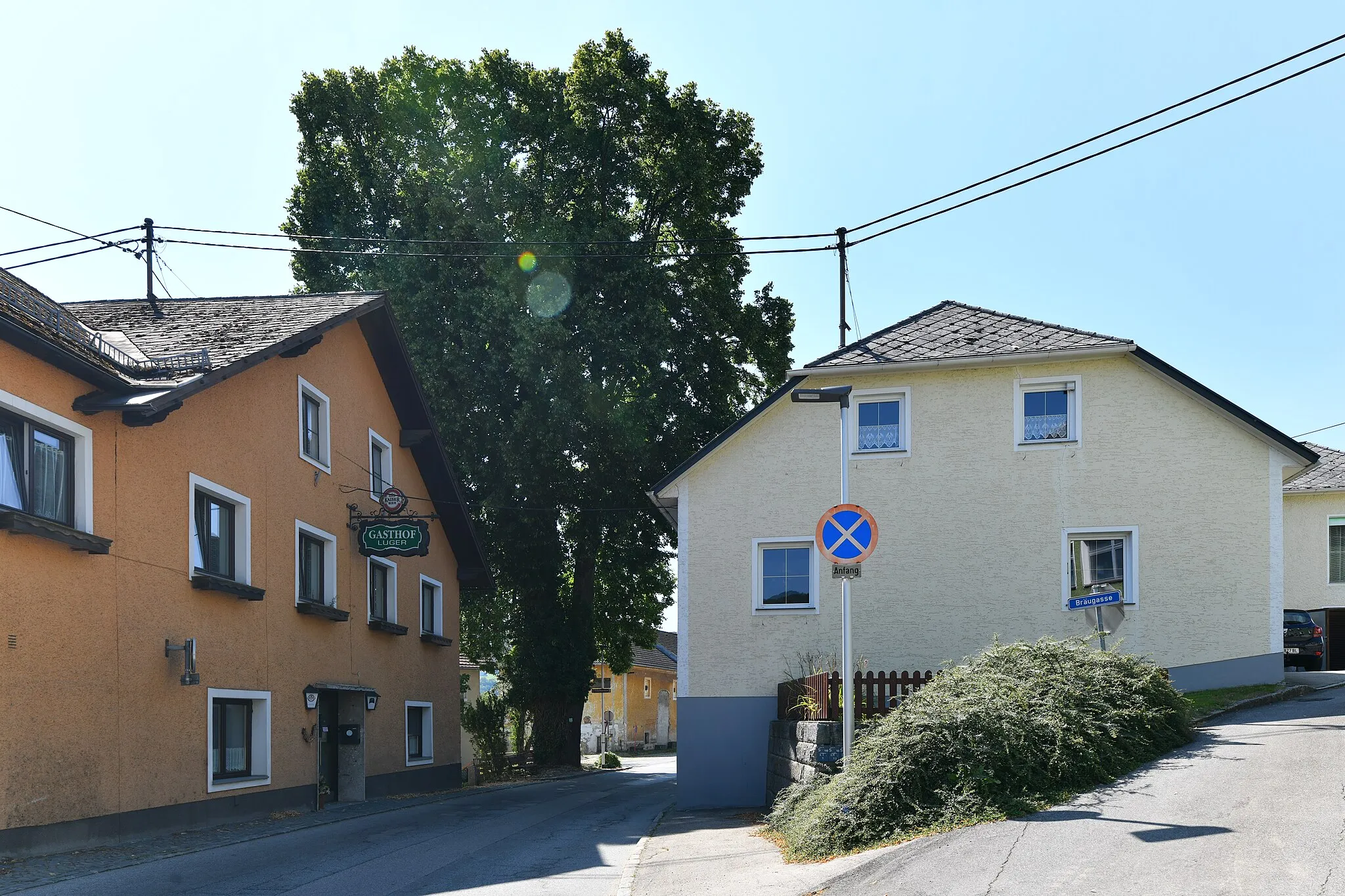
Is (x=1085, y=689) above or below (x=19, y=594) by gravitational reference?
below

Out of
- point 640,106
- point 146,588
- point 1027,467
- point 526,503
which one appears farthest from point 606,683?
point 146,588

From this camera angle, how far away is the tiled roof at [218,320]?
678 inches

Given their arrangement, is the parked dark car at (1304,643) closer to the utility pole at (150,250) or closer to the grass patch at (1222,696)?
the grass patch at (1222,696)

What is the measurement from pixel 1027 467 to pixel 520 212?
51.7 feet

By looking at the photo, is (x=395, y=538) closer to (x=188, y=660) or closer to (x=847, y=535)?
(x=188, y=660)

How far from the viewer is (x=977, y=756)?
11438 mm

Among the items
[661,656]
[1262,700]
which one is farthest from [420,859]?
[661,656]

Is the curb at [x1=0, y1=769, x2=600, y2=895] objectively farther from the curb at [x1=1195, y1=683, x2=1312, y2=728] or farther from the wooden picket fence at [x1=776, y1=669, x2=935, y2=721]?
the curb at [x1=1195, y1=683, x2=1312, y2=728]

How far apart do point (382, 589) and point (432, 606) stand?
392 cm

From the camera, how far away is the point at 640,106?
32.5m

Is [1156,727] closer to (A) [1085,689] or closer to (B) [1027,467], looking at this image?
(A) [1085,689]

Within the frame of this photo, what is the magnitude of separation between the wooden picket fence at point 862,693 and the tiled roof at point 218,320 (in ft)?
27.8

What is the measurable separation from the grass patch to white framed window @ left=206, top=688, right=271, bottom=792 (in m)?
12.6

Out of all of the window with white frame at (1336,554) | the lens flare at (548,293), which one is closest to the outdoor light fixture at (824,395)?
the lens flare at (548,293)
